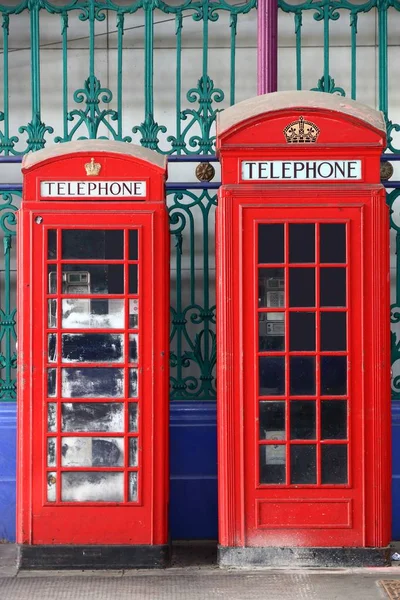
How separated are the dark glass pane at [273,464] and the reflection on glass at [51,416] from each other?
1.19m

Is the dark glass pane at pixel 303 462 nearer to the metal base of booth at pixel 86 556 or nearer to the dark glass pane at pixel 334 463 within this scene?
the dark glass pane at pixel 334 463

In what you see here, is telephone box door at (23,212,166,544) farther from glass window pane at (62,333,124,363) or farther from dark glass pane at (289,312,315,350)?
dark glass pane at (289,312,315,350)

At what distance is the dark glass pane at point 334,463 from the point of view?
5223 millimetres

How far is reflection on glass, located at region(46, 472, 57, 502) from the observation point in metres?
5.25

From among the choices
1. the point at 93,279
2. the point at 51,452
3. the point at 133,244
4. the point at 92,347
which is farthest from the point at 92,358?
the point at 133,244

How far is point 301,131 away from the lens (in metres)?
5.20

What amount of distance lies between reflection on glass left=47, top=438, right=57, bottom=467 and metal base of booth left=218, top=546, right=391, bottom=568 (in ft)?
3.67

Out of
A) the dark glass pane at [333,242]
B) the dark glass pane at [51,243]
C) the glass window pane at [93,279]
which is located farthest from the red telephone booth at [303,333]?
the dark glass pane at [51,243]

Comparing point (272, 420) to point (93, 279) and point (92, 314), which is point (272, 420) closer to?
point (92, 314)

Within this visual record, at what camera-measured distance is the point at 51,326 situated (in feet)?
17.3

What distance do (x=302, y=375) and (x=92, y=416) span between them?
1226mm

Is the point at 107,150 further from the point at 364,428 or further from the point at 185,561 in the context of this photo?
the point at 185,561

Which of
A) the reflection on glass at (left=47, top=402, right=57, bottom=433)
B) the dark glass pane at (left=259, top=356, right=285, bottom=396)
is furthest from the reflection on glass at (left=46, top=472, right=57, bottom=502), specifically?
the dark glass pane at (left=259, top=356, right=285, bottom=396)

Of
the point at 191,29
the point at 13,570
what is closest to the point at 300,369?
the point at 13,570
